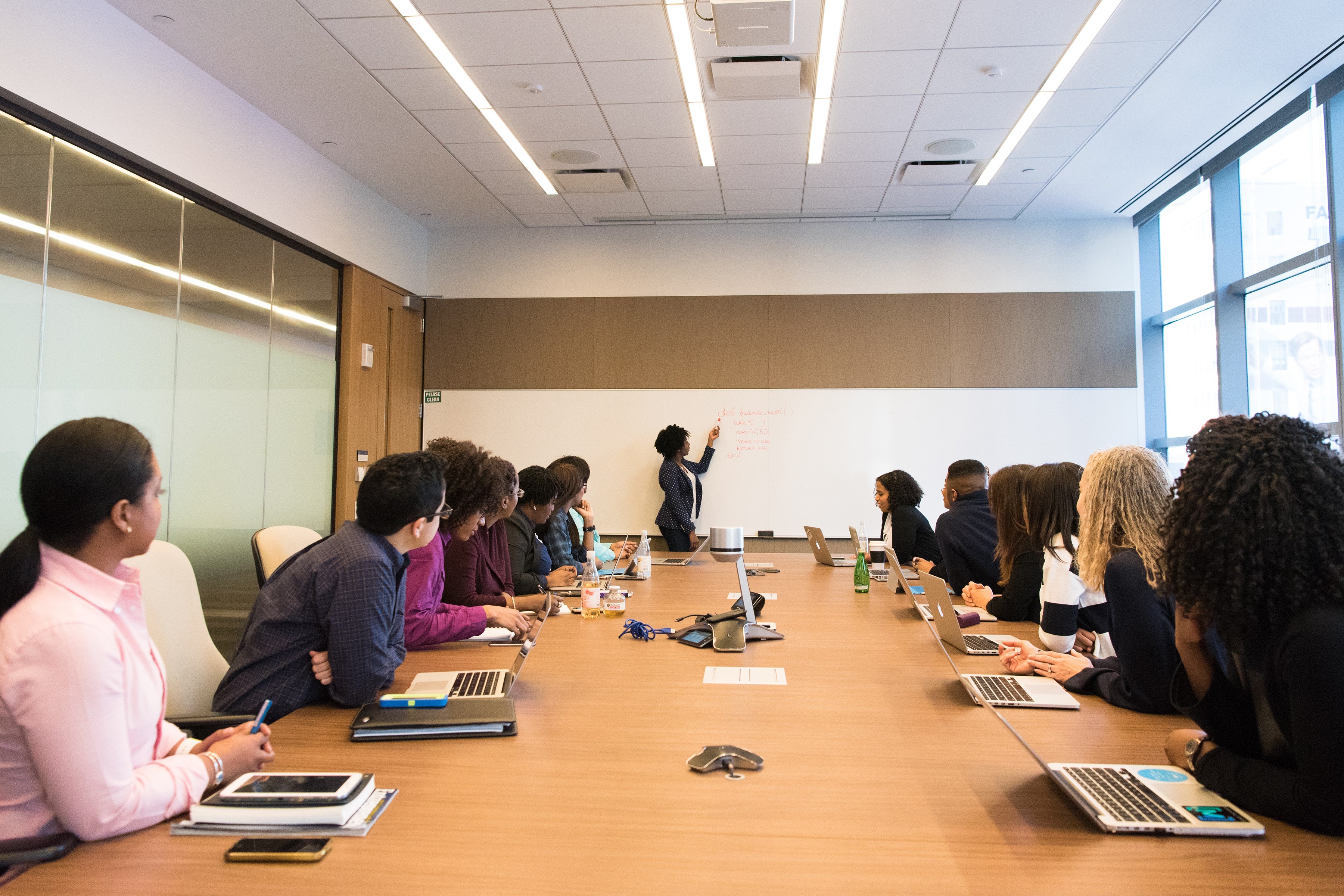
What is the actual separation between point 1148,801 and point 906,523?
385 centimetres

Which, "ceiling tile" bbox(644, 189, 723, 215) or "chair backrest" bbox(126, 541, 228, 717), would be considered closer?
"chair backrest" bbox(126, 541, 228, 717)

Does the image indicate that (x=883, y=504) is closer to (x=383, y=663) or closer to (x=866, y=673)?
(x=866, y=673)

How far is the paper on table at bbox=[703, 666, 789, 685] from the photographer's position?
217cm

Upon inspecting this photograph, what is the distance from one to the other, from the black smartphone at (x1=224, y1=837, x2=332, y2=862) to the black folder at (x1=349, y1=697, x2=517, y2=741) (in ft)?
1.43

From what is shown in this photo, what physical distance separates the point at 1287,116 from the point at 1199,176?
1000 mm

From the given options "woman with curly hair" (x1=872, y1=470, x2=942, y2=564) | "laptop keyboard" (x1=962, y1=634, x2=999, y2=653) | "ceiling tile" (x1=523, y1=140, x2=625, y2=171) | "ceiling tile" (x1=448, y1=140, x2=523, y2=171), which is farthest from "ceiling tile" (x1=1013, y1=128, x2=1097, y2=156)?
"laptop keyboard" (x1=962, y1=634, x2=999, y2=653)

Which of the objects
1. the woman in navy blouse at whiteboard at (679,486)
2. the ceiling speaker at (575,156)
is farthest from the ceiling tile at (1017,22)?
the woman in navy blouse at whiteboard at (679,486)

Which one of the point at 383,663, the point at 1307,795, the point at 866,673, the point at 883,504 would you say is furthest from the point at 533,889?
the point at 883,504

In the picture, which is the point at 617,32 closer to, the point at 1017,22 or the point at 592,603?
the point at 1017,22

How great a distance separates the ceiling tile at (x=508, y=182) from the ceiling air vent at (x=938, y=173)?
2.70 meters

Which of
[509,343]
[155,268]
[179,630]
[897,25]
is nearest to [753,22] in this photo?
[897,25]

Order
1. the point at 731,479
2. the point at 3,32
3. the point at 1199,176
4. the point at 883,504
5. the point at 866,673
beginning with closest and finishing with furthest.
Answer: the point at 866,673, the point at 3,32, the point at 883,504, the point at 1199,176, the point at 731,479

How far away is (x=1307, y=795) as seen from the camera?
123 centimetres

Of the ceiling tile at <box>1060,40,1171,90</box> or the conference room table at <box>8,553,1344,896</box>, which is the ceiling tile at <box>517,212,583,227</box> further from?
the conference room table at <box>8,553,1344,896</box>
